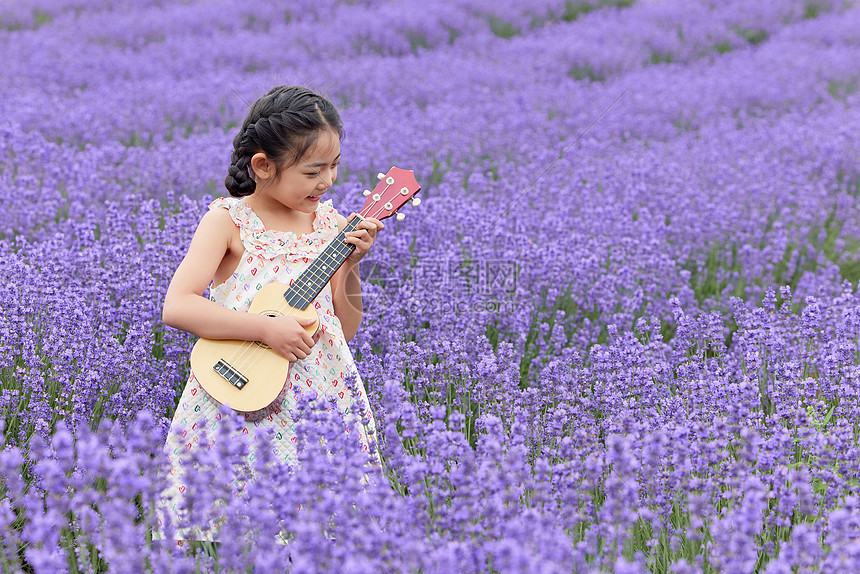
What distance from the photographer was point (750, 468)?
1.96 m

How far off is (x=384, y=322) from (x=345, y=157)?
2433 millimetres

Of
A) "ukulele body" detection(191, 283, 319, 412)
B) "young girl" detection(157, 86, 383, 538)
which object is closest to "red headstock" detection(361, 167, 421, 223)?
"young girl" detection(157, 86, 383, 538)

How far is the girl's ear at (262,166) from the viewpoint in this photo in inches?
97.5

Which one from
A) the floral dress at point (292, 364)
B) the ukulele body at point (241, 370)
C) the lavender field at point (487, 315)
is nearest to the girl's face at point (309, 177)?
the floral dress at point (292, 364)

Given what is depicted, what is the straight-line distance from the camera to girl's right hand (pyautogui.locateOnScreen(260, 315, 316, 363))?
2.29m

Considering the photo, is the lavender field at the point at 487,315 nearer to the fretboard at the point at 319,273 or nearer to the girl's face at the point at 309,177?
the fretboard at the point at 319,273

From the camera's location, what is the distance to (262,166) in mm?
2492

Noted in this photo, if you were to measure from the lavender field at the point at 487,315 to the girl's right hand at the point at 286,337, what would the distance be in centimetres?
26

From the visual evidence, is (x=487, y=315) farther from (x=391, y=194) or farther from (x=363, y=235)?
(x=363, y=235)

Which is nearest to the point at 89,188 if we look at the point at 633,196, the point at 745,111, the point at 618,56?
→ the point at 633,196

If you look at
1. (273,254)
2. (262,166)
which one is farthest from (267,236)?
(262,166)

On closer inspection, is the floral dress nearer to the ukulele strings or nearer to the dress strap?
the dress strap

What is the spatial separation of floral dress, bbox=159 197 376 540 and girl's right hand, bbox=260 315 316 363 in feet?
0.44

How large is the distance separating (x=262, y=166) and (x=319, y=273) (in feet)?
1.22
